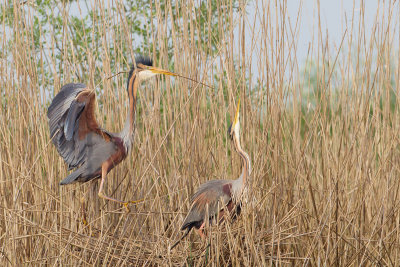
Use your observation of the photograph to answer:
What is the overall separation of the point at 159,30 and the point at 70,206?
92 centimetres

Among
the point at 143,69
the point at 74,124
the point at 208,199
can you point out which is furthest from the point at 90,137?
the point at 208,199

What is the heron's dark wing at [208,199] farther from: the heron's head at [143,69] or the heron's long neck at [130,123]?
the heron's head at [143,69]

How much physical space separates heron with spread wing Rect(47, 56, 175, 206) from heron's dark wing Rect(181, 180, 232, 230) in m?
0.27

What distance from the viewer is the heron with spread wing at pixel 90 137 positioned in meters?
2.25

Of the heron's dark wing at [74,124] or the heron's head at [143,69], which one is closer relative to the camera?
the heron's dark wing at [74,124]

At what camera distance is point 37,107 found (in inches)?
106

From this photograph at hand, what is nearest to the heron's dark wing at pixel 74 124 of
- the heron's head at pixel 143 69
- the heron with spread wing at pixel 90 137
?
the heron with spread wing at pixel 90 137

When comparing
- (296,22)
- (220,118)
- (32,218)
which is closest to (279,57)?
(296,22)

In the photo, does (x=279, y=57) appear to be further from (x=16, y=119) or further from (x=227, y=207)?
Result: (x=16, y=119)

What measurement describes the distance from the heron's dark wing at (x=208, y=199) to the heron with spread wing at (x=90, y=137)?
268 mm

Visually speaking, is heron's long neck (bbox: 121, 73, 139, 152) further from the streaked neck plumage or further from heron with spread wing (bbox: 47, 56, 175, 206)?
the streaked neck plumage

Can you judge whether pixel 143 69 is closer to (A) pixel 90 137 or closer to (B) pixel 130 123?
(B) pixel 130 123

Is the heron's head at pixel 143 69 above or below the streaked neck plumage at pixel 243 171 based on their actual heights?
above

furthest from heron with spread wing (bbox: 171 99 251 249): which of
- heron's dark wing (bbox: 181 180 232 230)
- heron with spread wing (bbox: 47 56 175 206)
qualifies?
heron with spread wing (bbox: 47 56 175 206)
